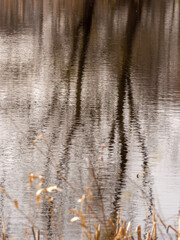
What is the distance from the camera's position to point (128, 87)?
16359 mm

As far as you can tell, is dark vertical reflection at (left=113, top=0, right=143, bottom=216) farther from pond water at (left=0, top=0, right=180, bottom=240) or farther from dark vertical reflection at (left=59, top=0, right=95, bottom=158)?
dark vertical reflection at (left=59, top=0, right=95, bottom=158)

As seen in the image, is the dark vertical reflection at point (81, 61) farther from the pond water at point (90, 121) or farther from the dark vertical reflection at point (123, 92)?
the dark vertical reflection at point (123, 92)

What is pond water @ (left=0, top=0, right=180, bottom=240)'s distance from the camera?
8.11 metres

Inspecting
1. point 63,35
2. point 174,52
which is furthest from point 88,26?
point 174,52

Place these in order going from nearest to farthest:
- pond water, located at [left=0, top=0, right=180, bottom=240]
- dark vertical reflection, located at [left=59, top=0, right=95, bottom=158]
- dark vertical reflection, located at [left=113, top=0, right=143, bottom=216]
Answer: pond water, located at [left=0, top=0, right=180, bottom=240], dark vertical reflection, located at [left=113, top=0, right=143, bottom=216], dark vertical reflection, located at [left=59, top=0, right=95, bottom=158]

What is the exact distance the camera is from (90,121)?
41.7 ft

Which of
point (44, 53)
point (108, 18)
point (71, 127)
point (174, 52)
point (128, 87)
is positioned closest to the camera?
point (71, 127)

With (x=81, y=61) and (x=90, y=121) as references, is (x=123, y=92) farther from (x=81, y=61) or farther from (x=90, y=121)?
(x=81, y=61)

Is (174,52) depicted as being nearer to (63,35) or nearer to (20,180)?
(63,35)

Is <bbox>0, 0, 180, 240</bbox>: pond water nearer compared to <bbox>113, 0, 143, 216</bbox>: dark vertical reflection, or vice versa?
<bbox>0, 0, 180, 240</bbox>: pond water

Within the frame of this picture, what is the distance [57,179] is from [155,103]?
5952 millimetres

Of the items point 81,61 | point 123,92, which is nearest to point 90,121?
point 123,92

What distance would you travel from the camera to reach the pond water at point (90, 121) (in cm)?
811

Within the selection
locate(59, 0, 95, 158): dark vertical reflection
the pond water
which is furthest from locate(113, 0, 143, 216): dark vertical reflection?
locate(59, 0, 95, 158): dark vertical reflection
